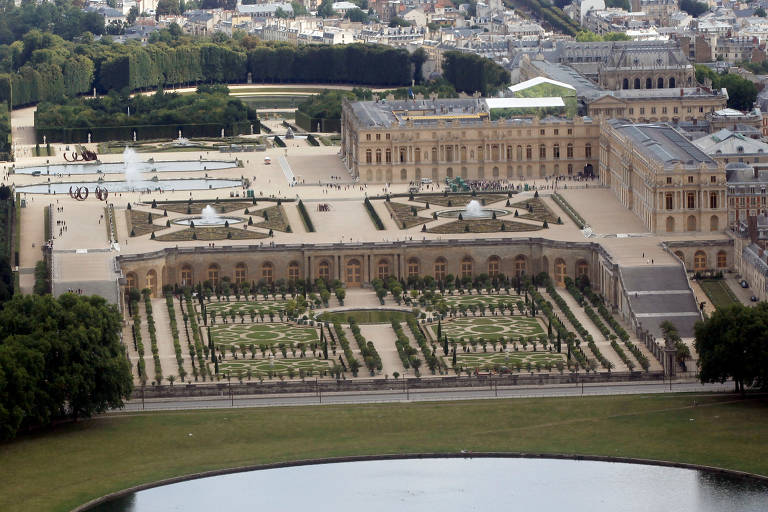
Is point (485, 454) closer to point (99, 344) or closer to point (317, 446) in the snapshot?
point (317, 446)

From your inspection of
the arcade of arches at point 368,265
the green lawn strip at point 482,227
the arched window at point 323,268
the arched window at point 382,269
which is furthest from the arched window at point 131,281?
the green lawn strip at point 482,227

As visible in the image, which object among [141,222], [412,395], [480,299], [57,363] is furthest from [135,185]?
[57,363]

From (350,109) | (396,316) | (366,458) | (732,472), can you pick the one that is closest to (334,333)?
(396,316)

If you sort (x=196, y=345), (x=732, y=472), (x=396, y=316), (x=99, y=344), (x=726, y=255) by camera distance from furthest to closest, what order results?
1. (x=726, y=255)
2. (x=396, y=316)
3. (x=196, y=345)
4. (x=99, y=344)
5. (x=732, y=472)

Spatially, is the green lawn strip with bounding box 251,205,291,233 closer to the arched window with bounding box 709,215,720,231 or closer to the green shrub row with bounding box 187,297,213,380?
the green shrub row with bounding box 187,297,213,380

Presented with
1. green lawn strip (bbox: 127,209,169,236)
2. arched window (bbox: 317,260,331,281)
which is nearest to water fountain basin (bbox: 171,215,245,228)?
green lawn strip (bbox: 127,209,169,236)

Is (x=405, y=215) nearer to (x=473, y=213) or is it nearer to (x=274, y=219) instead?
(x=473, y=213)
